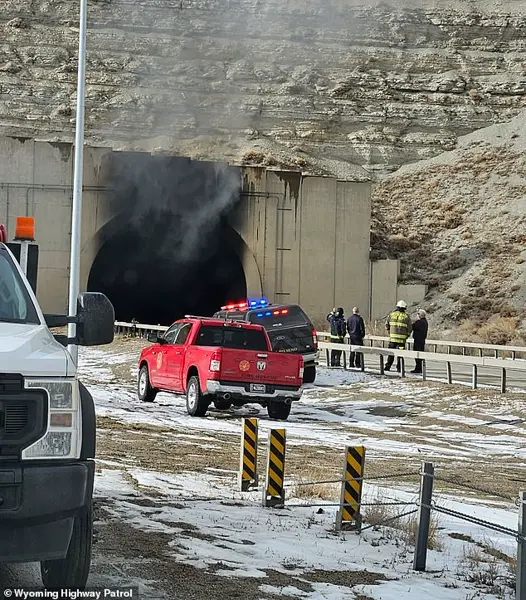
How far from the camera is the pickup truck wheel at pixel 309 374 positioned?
28.5 meters

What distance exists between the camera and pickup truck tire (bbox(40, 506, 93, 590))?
272 inches

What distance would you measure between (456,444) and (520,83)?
237 feet

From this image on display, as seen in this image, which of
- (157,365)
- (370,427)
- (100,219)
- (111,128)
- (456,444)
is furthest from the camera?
(111,128)

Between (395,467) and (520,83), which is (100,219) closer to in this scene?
(395,467)

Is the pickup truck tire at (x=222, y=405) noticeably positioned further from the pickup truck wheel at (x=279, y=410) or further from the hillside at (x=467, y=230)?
the hillside at (x=467, y=230)

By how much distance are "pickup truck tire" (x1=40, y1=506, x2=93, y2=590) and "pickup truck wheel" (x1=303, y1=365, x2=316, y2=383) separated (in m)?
21.6

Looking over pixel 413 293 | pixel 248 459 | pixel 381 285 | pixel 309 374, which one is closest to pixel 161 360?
pixel 309 374

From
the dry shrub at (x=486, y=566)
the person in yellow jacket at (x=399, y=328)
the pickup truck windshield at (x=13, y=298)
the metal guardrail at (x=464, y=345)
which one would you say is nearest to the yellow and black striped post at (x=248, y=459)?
the dry shrub at (x=486, y=566)

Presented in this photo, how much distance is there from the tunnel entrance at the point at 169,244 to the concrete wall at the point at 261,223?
815 millimetres

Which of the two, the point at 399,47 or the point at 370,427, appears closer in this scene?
the point at 370,427

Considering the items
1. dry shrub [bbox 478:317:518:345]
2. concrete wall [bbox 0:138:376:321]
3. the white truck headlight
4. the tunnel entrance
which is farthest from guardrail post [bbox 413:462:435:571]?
the tunnel entrance

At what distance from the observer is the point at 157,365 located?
77.8ft

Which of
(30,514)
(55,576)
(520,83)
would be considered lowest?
(55,576)

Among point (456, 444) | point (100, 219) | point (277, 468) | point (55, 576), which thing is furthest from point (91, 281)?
point (55, 576)
